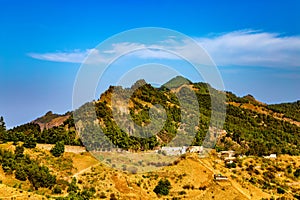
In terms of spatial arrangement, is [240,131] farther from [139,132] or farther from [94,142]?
[94,142]

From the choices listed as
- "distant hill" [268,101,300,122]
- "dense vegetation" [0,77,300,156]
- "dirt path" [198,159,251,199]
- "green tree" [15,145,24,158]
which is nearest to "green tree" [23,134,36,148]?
"dense vegetation" [0,77,300,156]

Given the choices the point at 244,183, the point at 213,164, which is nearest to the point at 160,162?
the point at 213,164

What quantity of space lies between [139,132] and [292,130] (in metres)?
60.7

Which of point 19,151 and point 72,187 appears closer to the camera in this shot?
point 72,187

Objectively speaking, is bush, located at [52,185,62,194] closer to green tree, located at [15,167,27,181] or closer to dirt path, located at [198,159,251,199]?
green tree, located at [15,167,27,181]

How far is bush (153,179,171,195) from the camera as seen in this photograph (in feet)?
140

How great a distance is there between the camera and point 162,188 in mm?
43094

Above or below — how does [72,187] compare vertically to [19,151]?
below

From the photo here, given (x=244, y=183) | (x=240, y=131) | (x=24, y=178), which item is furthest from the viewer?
(x=240, y=131)

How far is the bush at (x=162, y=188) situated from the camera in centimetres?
4278

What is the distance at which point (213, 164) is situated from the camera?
51688 mm

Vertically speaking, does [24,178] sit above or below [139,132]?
below

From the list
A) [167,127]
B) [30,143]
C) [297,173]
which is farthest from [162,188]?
[167,127]

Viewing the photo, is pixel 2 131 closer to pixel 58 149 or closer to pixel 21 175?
pixel 58 149
